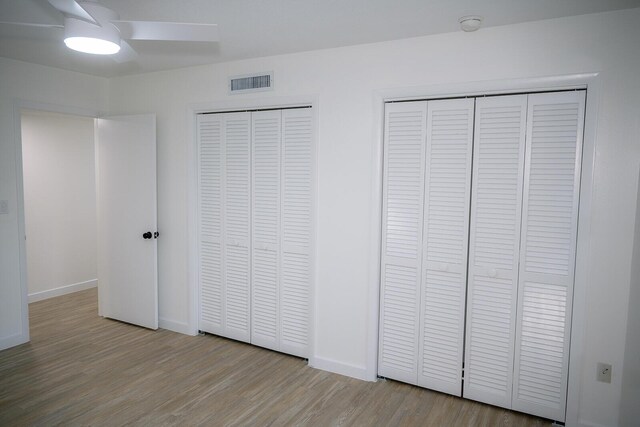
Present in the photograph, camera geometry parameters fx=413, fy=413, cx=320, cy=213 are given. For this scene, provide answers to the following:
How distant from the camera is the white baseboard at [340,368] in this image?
3.12 meters

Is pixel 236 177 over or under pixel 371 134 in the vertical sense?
under

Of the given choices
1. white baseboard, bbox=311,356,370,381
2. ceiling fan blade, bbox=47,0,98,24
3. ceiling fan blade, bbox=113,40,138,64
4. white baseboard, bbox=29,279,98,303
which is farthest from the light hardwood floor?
ceiling fan blade, bbox=47,0,98,24

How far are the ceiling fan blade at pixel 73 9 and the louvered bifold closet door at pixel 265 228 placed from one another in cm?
166

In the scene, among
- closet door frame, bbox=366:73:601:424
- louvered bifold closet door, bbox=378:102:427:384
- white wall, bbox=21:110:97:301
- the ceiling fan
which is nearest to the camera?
the ceiling fan

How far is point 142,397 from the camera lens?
2.83 meters

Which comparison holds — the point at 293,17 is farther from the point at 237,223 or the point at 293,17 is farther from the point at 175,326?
the point at 175,326

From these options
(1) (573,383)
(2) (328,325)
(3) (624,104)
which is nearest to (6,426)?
(2) (328,325)

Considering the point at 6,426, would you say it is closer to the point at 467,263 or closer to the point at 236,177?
the point at 236,177

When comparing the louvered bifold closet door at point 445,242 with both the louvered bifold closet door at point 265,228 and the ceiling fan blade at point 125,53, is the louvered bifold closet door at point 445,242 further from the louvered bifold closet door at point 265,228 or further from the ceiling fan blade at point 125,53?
the ceiling fan blade at point 125,53

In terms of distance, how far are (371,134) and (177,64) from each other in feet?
6.24

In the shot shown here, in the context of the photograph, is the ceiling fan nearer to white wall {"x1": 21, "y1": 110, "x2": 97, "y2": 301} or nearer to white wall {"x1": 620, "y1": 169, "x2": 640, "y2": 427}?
white wall {"x1": 620, "y1": 169, "x2": 640, "y2": 427}

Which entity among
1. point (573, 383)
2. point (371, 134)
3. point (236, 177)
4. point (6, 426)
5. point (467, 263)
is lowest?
point (6, 426)

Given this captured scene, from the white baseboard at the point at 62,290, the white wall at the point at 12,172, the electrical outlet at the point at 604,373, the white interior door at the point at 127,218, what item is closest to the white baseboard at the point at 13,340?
the white wall at the point at 12,172

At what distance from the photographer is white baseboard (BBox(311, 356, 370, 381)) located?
123 inches
